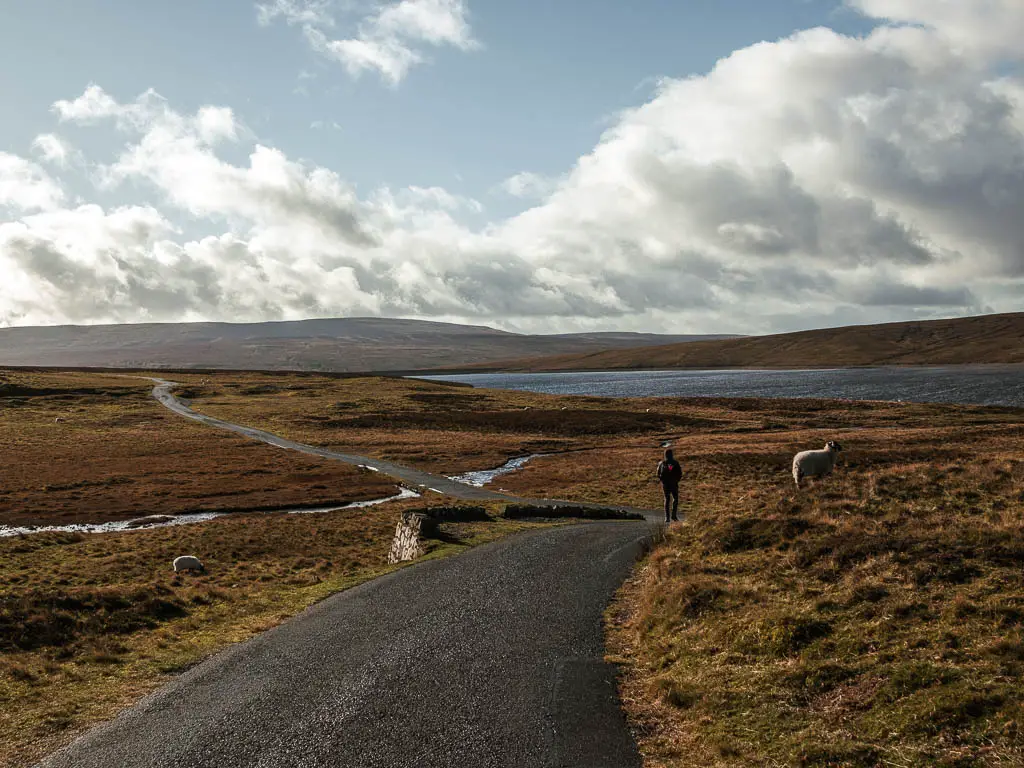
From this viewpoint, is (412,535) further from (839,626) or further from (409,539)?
(839,626)

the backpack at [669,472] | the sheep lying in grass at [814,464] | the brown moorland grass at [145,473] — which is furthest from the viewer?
the brown moorland grass at [145,473]

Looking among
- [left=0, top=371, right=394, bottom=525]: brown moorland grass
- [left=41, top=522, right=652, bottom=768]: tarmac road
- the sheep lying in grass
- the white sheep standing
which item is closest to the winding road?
[left=41, top=522, right=652, bottom=768]: tarmac road

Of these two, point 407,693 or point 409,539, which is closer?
point 407,693

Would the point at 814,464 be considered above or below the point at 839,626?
above

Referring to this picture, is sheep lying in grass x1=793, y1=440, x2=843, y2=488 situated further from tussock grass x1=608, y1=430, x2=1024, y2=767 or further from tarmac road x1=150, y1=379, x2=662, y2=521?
tarmac road x1=150, y1=379, x2=662, y2=521

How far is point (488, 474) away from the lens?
6175 cm

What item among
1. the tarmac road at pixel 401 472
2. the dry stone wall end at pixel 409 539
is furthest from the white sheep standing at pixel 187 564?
the tarmac road at pixel 401 472

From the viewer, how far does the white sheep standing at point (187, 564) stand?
29.1 metres

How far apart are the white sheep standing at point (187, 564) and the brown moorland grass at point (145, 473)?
18.2m

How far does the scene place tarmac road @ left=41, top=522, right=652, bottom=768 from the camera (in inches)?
455

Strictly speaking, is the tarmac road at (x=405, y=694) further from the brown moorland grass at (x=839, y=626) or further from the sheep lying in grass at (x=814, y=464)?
the sheep lying in grass at (x=814, y=464)

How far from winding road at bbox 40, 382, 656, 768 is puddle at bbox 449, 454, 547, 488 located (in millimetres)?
34085

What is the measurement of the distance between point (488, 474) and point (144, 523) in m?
28.3

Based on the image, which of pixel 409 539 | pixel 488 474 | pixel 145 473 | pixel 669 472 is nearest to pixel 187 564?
pixel 409 539
